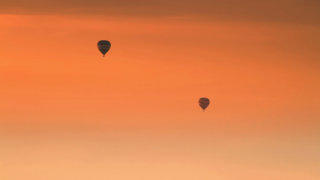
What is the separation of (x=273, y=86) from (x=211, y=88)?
49 cm

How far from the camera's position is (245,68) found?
4.20 meters

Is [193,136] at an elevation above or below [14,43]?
below

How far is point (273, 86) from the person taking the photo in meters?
4.20

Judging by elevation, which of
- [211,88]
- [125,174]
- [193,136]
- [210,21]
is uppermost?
[210,21]

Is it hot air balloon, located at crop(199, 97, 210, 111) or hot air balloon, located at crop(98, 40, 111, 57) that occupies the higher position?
hot air balloon, located at crop(98, 40, 111, 57)

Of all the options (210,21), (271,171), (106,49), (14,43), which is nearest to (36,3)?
A: (14,43)

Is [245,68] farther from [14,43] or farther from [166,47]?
[14,43]

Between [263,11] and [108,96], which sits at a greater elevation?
[263,11]

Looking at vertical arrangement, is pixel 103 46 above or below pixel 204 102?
above

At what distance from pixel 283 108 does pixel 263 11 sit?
31.2 inches

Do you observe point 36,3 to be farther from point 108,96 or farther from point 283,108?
point 283,108

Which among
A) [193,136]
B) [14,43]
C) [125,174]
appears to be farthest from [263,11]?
[14,43]

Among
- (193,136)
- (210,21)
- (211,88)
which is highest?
(210,21)

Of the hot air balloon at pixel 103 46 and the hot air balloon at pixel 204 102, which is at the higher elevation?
the hot air balloon at pixel 103 46
